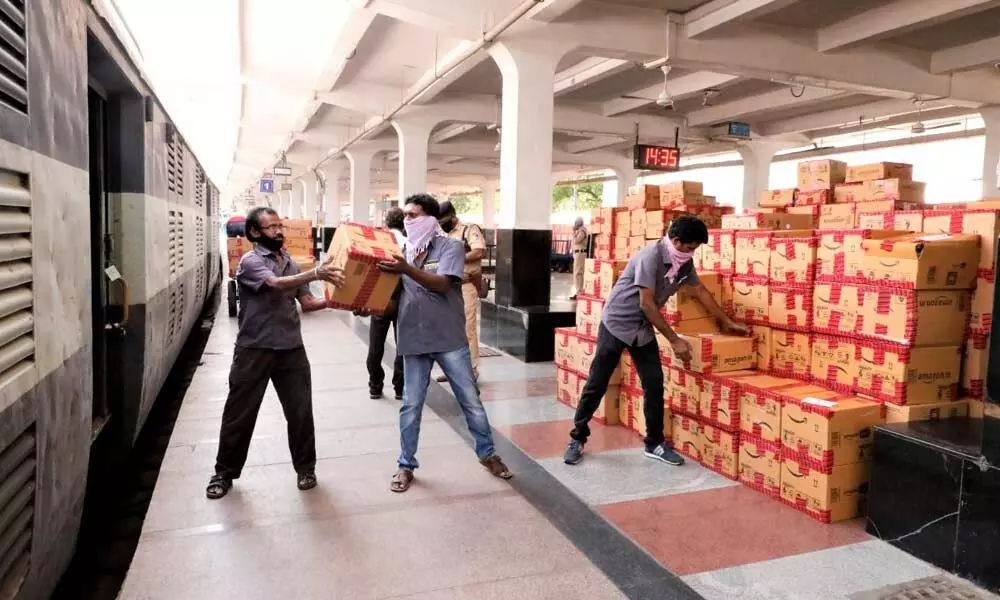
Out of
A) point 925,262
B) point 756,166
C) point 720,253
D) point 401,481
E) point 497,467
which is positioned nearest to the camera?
point 925,262

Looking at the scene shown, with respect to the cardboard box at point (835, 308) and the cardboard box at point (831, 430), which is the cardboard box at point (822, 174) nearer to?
the cardboard box at point (835, 308)

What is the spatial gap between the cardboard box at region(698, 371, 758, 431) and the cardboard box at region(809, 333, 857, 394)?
1.36ft

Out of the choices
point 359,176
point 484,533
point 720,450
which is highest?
point 359,176

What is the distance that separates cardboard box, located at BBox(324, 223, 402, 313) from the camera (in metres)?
3.44

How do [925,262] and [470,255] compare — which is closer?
[925,262]

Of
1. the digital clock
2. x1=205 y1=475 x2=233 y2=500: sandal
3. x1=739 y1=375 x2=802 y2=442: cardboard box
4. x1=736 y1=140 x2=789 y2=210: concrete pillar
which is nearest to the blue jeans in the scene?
x1=205 y1=475 x2=233 y2=500: sandal

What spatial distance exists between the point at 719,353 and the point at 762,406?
51cm

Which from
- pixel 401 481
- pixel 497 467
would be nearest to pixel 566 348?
pixel 497 467

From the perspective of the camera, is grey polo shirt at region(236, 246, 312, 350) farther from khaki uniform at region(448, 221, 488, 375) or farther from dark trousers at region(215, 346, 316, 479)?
khaki uniform at region(448, 221, 488, 375)

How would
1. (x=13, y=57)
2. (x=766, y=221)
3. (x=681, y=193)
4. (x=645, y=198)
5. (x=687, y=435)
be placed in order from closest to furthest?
(x=13, y=57), (x=687, y=435), (x=766, y=221), (x=681, y=193), (x=645, y=198)

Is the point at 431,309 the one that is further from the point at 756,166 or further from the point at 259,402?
the point at 756,166

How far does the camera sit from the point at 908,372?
→ 11.5 feet

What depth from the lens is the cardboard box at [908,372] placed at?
353 cm

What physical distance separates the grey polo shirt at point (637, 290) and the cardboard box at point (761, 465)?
0.86 metres
